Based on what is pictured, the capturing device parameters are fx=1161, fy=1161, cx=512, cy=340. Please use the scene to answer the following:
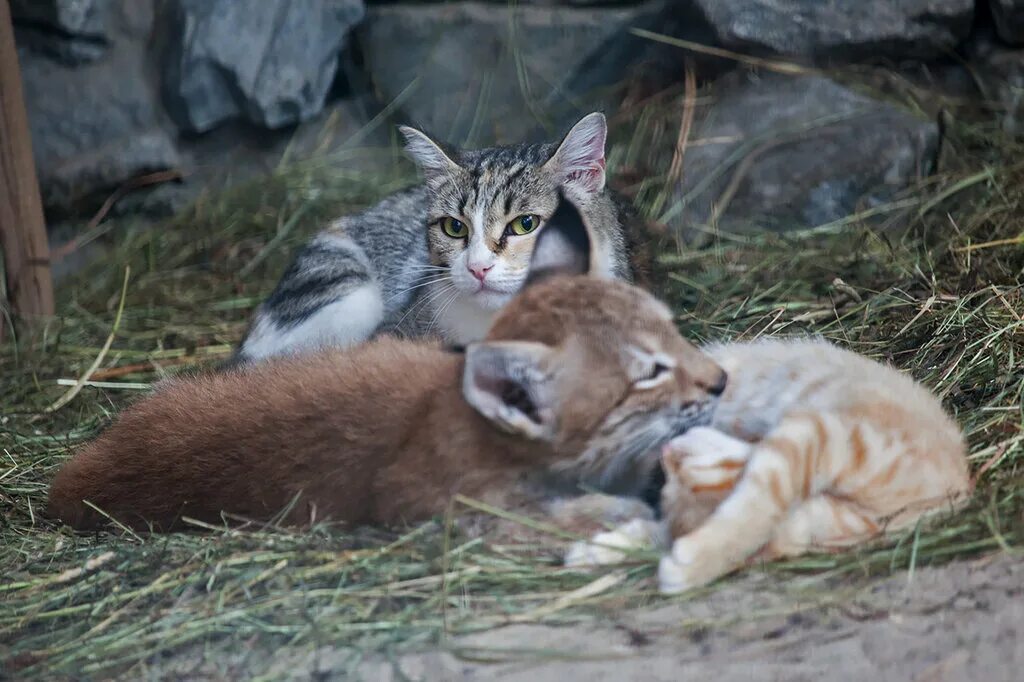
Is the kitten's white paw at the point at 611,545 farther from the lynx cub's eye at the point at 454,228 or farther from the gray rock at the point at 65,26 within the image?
the gray rock at the point at 65,26

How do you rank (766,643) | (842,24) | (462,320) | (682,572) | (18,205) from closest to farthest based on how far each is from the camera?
(766,643) < (682,572) < (462,320) < (18,205) < (842,24)

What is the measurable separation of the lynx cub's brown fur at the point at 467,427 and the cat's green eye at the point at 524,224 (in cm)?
135

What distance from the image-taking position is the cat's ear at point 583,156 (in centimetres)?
564

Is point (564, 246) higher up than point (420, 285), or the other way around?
point (564, 246)

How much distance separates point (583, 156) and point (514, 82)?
9.02 feet

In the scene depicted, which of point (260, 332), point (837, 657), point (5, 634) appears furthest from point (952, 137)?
point (5, 634)

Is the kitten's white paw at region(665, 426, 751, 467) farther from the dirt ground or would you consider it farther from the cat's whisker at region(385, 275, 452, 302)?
the cat's whisker at region(385, 275, 452, 302)

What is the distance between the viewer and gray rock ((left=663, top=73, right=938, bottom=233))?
708 centimetres

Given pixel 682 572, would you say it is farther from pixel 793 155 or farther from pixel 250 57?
pixel 250 57

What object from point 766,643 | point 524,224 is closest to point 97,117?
point 524,224

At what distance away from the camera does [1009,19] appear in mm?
7270

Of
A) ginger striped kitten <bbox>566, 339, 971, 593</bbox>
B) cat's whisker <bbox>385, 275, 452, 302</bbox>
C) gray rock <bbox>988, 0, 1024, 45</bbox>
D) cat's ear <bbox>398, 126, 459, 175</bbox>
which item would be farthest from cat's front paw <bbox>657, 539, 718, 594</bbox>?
gray rock <bbox>988, 0, 1024, 45</bbox>

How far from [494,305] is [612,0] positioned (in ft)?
11.3

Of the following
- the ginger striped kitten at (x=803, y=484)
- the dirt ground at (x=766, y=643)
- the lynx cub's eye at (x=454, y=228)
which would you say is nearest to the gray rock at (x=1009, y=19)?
the lynx cub's eye at (x=454, y=228)
